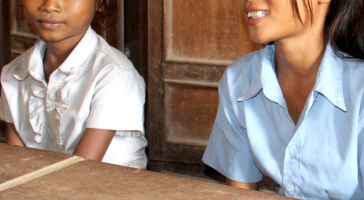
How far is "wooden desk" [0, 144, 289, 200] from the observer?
867 millimetres

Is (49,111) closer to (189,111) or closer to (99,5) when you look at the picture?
(99,5)

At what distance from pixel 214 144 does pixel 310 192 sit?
1.22 feet

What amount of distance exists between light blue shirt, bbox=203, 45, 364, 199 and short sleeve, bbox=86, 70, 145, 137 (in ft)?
1.19

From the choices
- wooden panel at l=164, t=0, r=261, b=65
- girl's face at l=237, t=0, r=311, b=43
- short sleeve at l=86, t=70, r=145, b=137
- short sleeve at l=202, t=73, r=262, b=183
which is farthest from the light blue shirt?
wooden panel at l=164, t=0, r=261, b=65

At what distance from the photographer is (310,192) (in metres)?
1.27

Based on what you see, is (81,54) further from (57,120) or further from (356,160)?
(356,160)

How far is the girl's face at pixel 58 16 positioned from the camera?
5.67 feet

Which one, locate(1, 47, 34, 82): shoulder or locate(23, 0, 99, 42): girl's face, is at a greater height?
locate(23, 0, 99, 42): girl's face

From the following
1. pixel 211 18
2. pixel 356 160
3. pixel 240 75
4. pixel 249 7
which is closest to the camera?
pixel 356 160

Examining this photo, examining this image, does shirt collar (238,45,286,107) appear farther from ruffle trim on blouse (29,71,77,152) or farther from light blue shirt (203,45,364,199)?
ruffle trim on blouse (29,71,77,152)

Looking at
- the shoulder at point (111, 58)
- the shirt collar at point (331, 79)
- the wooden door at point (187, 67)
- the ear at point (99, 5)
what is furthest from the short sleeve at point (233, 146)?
the wooden door at point (187, 67)

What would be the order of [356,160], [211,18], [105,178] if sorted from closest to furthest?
[105,178], [356,160], [211,18]

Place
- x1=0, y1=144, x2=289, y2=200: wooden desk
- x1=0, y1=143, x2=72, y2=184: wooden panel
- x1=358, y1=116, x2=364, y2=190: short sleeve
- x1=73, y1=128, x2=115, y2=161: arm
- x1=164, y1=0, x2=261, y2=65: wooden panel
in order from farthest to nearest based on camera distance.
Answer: x1=164, y1=0, x2=261, y2=65: wooden panel < x1=73, y1=128, x2=115, y2=161: arm < x1=358, y1=116, x2=364, y2=190: short sleeve < x1=0, y1=143, x2=72, y2=184: wooden panel < x1=0, y1=144, x2=289, y2=200: wooden desk

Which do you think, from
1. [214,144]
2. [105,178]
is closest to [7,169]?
[105,178]
